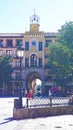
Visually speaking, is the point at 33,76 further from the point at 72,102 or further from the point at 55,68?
the point at 72,102

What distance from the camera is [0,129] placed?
53.2 ft

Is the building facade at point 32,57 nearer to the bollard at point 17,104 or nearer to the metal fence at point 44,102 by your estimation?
the metal fence at point 44,102

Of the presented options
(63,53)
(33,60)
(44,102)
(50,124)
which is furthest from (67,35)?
(50,124)

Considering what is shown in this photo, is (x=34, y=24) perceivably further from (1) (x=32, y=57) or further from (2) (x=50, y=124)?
(2) (x=50, y=124)

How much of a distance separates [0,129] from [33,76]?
52302 mm

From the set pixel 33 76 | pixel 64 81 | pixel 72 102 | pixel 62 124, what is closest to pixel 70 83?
pixel 64 81

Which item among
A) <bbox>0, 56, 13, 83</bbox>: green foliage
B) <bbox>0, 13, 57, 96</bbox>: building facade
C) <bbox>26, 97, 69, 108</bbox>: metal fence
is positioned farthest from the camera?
<bbox>0, 13, 57, 96</bbox>: building facade

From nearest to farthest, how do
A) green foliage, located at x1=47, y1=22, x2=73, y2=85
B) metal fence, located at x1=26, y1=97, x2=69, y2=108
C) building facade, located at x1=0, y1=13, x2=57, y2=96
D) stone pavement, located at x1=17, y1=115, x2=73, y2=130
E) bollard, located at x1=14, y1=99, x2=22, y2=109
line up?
stone pavement, located at x1=17, y1=115, x2=73, y2=130, bollard, located at x1=14, y1=99, x2=22, y2=109, metal fence, located at x1=26, y1=97, x2=69, y2=108, green foliage, located at x1=47, y1=22, x2=73, y2=85, building facade, located at x1=0, y1=13, x2=57, y2=96

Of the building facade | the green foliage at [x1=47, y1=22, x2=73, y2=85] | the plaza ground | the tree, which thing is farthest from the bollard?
the building facade

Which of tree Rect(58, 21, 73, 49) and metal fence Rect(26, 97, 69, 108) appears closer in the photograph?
metal fence Rect(26, 97, 69, 108)

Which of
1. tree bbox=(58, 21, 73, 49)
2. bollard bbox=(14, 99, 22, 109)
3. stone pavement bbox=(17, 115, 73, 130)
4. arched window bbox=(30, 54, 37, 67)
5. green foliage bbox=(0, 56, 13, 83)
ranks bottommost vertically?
stone pavement bbox=(17, 115, 73, 130)

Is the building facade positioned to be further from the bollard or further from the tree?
the bollard

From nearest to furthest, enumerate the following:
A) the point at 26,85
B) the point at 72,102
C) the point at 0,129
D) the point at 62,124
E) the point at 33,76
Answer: the point at 0,129
the point at 62,124
the point at 72,102
the point at 26,85
the point at 33,76

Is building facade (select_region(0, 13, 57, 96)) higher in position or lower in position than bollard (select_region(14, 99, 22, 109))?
higher
